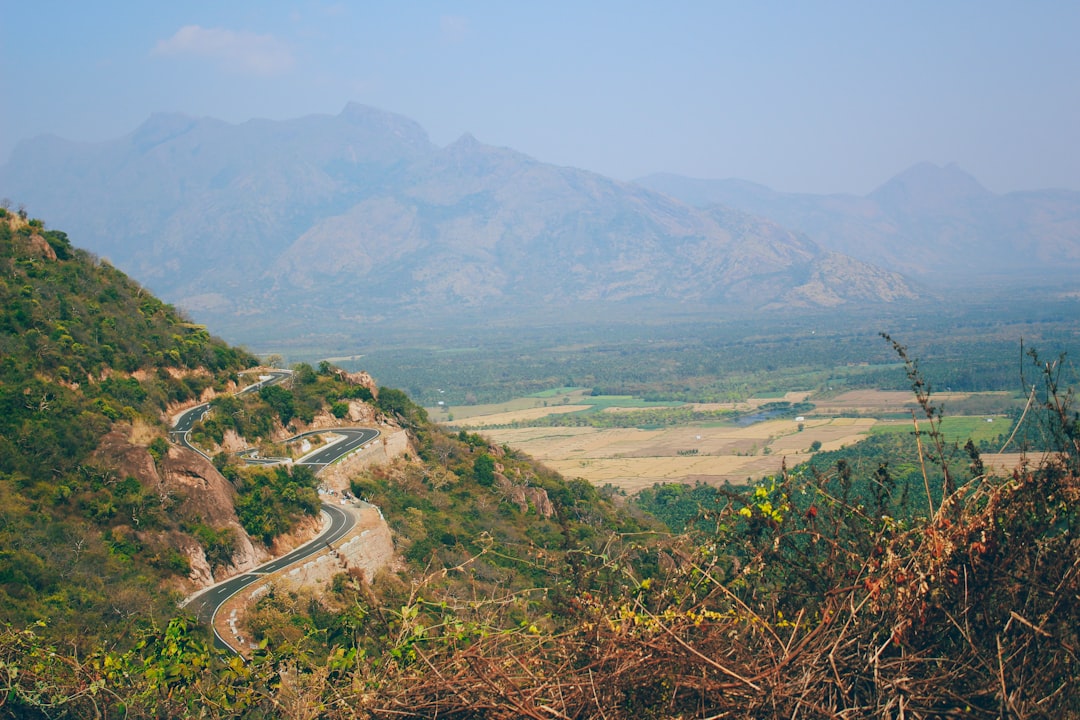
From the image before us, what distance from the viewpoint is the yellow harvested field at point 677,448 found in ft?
215

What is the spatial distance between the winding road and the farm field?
27232mm

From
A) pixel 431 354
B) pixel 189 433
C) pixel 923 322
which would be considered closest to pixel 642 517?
pixel 189 433

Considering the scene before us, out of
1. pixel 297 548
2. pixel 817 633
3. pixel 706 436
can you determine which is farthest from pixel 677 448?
pixel 817 633

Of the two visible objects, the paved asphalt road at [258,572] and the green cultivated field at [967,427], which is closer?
the paved asphalt road at [258,572]

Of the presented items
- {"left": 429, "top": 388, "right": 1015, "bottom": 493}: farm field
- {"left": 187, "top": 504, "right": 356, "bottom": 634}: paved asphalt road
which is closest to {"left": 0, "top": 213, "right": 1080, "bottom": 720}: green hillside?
{"left": 187, "top": 504, "right": 356, "bottom": 634}: paved asphalt road

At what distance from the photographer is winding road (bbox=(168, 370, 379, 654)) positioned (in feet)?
69.7

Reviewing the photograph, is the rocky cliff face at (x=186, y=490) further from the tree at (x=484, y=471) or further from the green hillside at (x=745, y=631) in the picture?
the tree at (x=484, y=471)

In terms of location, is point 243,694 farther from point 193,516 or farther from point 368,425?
point 368,425

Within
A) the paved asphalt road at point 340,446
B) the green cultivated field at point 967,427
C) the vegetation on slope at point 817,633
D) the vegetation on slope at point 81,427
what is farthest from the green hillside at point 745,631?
the green cultivated field at point 967,427

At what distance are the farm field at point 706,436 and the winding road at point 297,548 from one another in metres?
27.2

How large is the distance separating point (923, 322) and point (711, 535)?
186 m

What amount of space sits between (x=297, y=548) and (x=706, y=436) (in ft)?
208

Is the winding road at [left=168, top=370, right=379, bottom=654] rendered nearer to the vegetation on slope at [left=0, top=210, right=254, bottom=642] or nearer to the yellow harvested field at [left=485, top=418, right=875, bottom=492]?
the vegetation on slope at [left=0, top=210, right=254, bottom=642]

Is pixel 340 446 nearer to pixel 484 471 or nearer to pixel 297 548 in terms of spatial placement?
pixel 484 471
